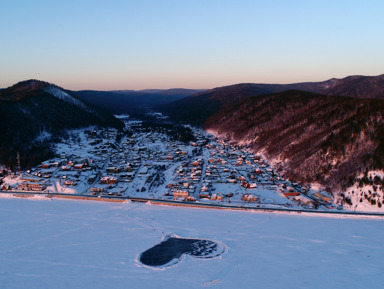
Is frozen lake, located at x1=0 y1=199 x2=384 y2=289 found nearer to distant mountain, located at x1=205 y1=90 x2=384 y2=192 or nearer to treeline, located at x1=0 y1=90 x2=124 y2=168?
distant mountain, located at x1=205 y1=90 x2=384 y2=192

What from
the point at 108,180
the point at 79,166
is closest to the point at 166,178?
the point at 108,180

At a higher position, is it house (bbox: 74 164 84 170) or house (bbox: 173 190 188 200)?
house (bbox: 74 164 84 170)

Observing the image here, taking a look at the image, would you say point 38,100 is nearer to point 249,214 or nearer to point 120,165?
point 120,165

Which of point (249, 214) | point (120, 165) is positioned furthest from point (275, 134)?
point (249, 214)

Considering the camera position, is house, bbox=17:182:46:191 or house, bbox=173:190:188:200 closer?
house, bbox=173:190:188:200

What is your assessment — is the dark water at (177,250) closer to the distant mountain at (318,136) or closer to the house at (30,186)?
the distant mountain at (318,136)

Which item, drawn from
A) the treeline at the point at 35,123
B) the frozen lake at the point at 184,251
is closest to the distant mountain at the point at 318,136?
the frozen lake at the point at 184,251

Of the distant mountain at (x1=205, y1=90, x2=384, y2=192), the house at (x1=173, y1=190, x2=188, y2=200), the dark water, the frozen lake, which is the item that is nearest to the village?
the house at (x1=173, y1=190, x2=188, y2=200)
